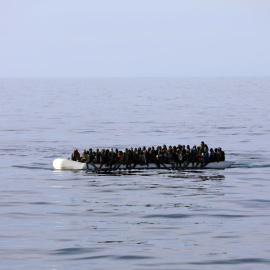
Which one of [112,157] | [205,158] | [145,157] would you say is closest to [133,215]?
[112,157]

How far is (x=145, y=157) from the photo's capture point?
67.7 m

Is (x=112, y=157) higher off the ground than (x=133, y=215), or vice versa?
(x=112, y=157)

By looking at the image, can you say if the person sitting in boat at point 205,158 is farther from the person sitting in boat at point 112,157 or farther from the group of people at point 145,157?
the person sitting in boat at point 112,157

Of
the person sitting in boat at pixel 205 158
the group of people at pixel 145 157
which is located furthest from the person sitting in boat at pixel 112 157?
the person sitting in boat at pixel 205 158

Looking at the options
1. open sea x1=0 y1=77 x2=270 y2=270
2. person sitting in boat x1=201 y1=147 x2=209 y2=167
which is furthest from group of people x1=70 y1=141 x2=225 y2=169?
open sea x1=0 y1=77 x2=270 y2=270

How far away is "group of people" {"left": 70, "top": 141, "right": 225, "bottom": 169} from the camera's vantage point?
67250mm

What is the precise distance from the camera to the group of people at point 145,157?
6725 centimetres

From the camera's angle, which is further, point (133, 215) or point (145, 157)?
point (145, 157)

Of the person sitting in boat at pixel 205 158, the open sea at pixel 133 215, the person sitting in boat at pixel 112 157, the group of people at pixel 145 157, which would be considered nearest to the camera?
the open sea at pixel 133 215

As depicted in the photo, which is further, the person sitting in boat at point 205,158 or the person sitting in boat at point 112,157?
the person sitting in boat at point 205,158

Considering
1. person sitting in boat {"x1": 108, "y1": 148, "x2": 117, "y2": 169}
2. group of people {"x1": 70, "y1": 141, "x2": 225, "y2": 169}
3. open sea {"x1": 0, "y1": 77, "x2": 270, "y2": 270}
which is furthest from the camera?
group of people {"x1": 70, "y1": 141, "x2": 225, "y2": 169}

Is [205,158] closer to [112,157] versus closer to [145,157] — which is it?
[145,157]

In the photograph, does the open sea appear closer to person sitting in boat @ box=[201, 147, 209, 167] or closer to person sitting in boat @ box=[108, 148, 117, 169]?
person sitting in boat @ box=[201, 147, 209, 167]

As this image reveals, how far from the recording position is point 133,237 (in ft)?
129
